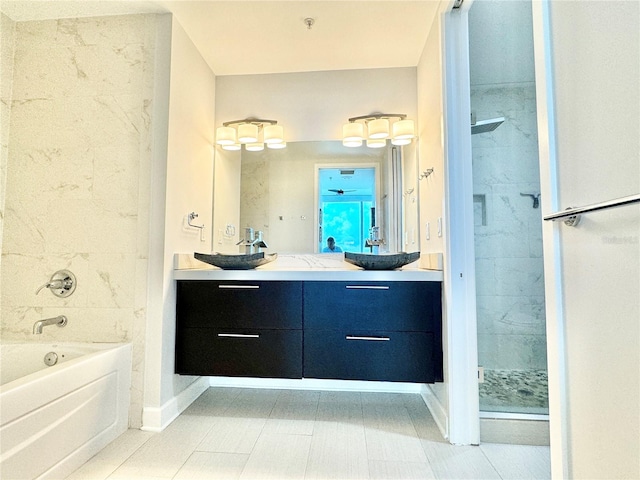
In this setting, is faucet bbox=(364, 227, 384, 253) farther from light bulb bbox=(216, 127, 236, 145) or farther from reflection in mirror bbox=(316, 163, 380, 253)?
light bulb bbox=(216, 127, 236, 145)

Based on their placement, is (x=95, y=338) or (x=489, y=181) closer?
(x=95, y=338)

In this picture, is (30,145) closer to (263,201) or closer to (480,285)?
(263,201)

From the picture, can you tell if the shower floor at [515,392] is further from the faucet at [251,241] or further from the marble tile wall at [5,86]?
the marble tile wall at [5,86]

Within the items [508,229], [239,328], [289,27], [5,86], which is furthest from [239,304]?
[508,229]

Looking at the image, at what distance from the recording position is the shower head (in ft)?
7.87

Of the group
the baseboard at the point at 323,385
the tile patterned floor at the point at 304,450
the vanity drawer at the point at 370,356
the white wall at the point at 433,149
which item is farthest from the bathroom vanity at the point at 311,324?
the baseboard at the point at 323,385

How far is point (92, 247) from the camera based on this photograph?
195 cm

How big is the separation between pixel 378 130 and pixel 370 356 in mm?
1604

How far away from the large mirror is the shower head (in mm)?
471

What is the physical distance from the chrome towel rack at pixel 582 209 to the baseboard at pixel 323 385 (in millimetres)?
1811

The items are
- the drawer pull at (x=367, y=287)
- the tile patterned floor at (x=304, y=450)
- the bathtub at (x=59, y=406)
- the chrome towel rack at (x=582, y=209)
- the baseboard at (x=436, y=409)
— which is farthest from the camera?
the drawer pull at (x=367, y=287)

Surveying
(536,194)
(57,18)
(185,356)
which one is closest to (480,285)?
(536,194)

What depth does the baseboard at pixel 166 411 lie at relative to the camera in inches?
72.5

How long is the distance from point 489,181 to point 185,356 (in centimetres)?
253
